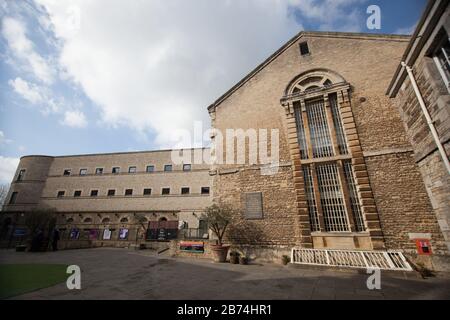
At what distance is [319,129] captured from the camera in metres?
10.9

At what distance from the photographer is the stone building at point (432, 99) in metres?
6.13

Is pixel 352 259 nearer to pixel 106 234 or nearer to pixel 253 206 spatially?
pixel 253 206

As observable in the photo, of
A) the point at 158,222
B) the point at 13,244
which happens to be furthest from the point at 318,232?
the point at 13,244

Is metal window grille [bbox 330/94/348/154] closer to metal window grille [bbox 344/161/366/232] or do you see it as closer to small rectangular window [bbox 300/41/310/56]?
metal window grille [bbox 344/161/366/232]

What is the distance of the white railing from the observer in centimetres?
716

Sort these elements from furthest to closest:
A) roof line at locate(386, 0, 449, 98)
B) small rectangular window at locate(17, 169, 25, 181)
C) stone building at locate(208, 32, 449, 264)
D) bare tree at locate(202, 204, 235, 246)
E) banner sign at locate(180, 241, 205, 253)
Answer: small rectangular window at locate(17, 169, 25, 181) < banner sign at locate(180, 241, 205, 253) < bare tree at locate(202, 204, 235, 246) < stone building at locate(208, 32, 449, 264) < roof line at locate(386, 0, 449, 98)

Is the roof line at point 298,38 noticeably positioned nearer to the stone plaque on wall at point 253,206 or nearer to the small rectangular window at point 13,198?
the stone plaque on wall at point 253,206

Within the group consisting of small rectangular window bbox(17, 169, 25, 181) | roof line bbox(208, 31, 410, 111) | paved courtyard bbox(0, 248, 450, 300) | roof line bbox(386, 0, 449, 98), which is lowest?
paved courtyard bbox(0, 248, 450, 300)

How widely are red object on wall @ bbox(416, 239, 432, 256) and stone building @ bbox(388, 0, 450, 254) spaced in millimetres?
256

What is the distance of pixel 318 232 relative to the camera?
362 inches

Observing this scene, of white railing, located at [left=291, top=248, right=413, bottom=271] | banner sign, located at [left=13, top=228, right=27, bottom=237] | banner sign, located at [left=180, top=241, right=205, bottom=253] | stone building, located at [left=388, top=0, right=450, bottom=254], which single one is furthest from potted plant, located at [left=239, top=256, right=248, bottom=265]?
banner sign, located at [left=13, top=228, right=27, bottom=237]

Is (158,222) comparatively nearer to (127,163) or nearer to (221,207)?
(127,163)

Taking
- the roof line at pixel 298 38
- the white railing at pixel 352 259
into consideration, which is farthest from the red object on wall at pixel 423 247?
the roof line at pixel 298 38

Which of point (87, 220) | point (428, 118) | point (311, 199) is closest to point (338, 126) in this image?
point (428, 118)
